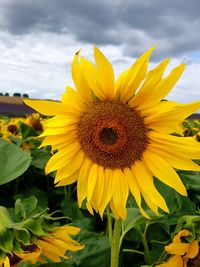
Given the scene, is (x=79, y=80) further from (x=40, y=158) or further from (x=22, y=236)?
(x=40, y=158)

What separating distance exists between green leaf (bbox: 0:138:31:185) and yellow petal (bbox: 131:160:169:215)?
40 cm

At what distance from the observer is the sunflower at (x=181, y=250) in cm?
127

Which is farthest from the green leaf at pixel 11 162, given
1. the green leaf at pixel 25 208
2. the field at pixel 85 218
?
the green leaf at pixel 25 208

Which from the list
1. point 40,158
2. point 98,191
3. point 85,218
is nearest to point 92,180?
point 98,191

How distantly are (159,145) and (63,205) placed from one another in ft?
3.04

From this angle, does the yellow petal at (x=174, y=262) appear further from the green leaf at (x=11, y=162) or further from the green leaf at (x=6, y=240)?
the green leaf at (x=11, y=162)

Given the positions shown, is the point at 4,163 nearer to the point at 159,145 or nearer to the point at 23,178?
the point at 159,145

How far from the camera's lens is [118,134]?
1.36 meters

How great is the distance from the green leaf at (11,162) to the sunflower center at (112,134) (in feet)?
0.94

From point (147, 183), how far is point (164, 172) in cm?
6

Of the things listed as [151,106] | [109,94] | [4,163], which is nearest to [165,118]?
[151,106]

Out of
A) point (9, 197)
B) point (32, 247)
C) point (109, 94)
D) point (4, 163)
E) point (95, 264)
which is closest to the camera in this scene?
point (32, 247)

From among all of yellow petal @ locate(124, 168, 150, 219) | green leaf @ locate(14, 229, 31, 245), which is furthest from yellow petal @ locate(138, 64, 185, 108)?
green leaf @ locate(14, 229, 31, 245)

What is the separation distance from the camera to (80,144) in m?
1.41
